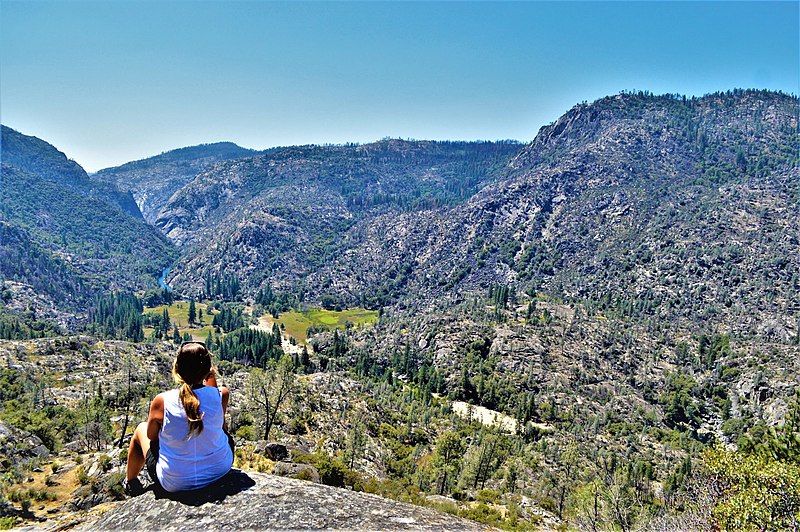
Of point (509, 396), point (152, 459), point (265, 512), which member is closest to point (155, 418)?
point (152, 459)

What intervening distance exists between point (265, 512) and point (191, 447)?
5.06 feet

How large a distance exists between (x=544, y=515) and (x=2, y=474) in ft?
154

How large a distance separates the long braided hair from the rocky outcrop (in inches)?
49.8

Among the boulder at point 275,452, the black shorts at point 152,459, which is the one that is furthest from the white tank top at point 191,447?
the boulder at point 275,452

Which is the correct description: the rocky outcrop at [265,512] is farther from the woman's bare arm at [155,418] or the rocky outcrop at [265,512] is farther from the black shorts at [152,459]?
the woman's bare arm at [155,418]

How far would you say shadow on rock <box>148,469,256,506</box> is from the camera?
7069 millimetres

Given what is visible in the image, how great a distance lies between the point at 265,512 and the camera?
7051 mm

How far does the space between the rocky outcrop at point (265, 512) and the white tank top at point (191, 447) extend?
292 mm

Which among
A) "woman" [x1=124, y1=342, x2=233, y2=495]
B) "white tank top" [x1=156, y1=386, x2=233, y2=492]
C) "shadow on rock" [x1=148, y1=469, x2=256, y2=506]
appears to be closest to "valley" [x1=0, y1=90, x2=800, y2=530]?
"shadow on rock" [x1=148, y1=469, x2=256, y2=506]

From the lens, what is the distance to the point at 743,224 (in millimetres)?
196625

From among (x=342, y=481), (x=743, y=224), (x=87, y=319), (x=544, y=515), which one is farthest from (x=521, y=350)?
(x=87, y=319)

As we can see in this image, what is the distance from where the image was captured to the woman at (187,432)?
6.68 meters

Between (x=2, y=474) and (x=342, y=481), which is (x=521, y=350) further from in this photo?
(x=2, y=474)

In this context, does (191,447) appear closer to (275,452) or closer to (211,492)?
(211,492)
